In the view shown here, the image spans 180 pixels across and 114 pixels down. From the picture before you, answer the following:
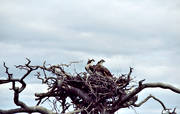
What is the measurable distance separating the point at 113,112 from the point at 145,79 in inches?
80.4

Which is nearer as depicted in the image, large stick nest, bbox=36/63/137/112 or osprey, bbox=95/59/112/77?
large stick nest, bbox=36/63/137/112

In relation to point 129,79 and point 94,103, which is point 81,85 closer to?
point 94,103

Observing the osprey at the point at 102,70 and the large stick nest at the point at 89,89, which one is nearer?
the large stick nest at the point at 89,89

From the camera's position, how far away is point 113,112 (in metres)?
11.1

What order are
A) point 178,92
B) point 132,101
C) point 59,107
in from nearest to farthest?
point 178,92 → point 59,107 → point 132,101

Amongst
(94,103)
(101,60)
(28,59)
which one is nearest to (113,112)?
(94,103)

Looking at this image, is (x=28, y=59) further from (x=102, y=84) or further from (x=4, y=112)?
(x=102, y=84)

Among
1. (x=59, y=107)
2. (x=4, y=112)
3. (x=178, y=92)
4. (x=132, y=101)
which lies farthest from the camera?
(x=132, y=101)

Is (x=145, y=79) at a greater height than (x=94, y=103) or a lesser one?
greater

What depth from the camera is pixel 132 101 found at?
12359 mm

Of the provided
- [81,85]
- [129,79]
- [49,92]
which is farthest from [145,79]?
[49,92]

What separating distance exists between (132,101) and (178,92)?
222cm

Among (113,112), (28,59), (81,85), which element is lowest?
(113,112)

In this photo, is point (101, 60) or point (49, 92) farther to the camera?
point (101, 60)
